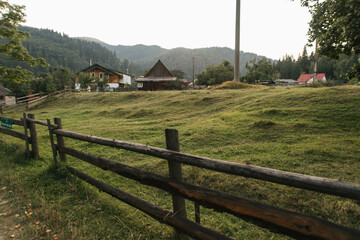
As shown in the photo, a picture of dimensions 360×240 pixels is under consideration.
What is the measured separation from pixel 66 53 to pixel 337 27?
177 m

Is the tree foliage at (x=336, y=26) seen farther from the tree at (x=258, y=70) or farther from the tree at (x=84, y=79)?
the tree at (x=258, y=70)

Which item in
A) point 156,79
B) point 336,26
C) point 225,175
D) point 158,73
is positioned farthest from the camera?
point 158,73

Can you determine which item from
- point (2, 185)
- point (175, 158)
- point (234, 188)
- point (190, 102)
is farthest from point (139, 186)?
point (190, 102)

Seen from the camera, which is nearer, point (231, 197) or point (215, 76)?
point (231, 197)

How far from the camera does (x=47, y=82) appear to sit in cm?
4628

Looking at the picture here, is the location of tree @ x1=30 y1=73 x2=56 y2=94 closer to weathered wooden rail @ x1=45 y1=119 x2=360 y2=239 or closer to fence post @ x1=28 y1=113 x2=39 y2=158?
fence post @ x1=28 y1=113 x2=39 y2=158

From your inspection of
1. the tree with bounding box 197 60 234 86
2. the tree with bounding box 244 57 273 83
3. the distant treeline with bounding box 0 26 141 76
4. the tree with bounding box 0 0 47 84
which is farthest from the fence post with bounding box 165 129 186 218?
the distant treeline with bounding box 0 26 141 76

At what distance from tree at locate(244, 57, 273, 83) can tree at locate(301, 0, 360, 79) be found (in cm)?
4987

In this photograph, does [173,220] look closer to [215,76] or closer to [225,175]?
[225,175]

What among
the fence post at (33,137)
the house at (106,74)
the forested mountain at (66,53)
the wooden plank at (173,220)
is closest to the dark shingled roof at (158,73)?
the house at (106,74)

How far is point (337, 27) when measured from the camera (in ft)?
21.3

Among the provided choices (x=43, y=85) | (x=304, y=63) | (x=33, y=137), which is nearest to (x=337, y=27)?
(x=33, y=137)

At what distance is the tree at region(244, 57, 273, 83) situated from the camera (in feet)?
184

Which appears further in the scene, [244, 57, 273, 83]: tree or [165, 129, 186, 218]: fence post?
[244, 57, 273, 83]: tree
